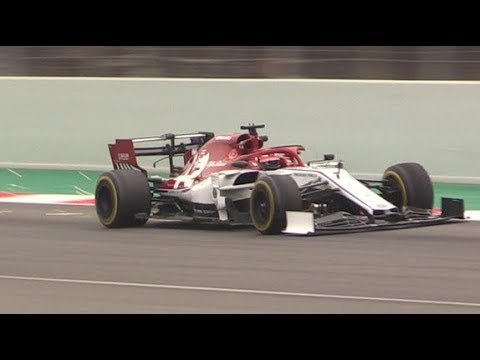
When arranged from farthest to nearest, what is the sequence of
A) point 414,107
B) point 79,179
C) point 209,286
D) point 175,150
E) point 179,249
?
point 79,179
point 414,107
point 175,150
point 179,249
point 209,286

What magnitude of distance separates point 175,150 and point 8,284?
432 centimetres

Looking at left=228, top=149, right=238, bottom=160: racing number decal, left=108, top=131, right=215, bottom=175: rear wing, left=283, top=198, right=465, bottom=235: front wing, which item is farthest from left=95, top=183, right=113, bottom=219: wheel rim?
left=283, top=198, right=465, bottom=235: front wing

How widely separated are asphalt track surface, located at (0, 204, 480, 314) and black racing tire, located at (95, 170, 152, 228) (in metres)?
0.15

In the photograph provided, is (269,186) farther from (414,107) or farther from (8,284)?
(414,107)

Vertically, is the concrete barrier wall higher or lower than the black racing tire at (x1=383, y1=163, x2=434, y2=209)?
higher

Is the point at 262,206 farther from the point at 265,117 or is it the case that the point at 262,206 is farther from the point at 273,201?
the point at 265,117

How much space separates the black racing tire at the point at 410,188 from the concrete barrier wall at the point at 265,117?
3.26 m

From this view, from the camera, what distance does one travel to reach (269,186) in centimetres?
1238

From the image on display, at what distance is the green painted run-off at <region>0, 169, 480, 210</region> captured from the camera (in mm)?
16391

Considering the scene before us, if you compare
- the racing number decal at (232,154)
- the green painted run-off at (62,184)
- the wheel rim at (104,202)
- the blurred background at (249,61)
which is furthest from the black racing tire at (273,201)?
the blurred background at (249,61)

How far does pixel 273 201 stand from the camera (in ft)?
40.4

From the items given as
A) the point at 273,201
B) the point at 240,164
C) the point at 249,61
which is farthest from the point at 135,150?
the point at 249,61

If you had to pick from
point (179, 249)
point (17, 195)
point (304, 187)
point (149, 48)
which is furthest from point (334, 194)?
point (149, 48)

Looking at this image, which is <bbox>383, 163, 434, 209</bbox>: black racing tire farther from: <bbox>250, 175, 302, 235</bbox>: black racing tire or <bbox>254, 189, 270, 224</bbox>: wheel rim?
<bbox>254, 189, 270, 224</bbox>: wheel rim
